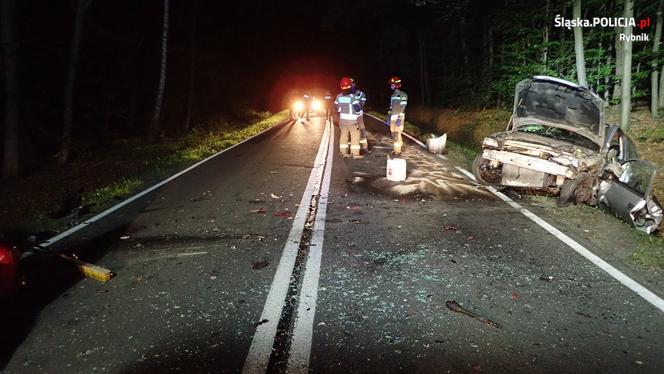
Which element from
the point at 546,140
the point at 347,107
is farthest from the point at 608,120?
the point at 347,107

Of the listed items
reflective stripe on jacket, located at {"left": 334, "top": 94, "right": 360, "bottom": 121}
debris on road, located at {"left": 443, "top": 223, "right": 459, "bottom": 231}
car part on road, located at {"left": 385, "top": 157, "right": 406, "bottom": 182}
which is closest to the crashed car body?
car part on road, located at {"left": 385, "top": 157, "right": 406, "bottom": 182}

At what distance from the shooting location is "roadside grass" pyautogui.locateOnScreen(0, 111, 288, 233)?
25.0ft

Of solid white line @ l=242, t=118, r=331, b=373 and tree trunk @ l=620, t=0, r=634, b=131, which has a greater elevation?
tree trunk @ l=620, t=0, r=634, b=131

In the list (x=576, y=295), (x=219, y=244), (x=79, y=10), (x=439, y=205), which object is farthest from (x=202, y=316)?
(x=79, y=10)

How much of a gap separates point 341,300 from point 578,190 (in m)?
5.38

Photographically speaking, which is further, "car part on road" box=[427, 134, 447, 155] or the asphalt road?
"car part on road" box=[427, 134, 447, 155]

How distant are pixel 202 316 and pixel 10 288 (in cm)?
141

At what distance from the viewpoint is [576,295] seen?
13.3 feet

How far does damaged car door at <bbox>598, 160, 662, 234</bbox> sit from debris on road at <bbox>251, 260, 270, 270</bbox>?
5332 millimetres

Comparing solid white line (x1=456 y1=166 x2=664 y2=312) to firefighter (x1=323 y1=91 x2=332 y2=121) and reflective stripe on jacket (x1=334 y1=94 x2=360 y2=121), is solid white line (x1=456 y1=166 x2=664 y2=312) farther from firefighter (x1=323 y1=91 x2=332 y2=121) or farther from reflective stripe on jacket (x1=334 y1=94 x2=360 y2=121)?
firefighter (x1=323 y1=91 x2=332 y2=121)

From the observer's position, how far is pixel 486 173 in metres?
8.92

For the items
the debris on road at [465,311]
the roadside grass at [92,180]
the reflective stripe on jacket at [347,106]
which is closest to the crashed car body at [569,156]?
the reflective stripe on jacket at [347,106]

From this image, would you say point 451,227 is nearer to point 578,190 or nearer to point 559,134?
point 578,190

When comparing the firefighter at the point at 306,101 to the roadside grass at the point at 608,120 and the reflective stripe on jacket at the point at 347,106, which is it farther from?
the reflective stripe on jacket at the point at 347,106
